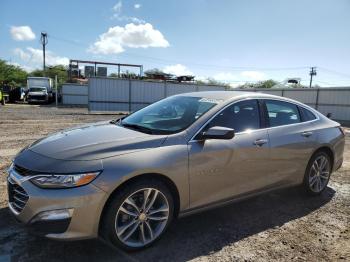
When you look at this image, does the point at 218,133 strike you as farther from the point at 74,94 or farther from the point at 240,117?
the point at 74,94

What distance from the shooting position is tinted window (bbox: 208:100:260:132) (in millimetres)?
3984

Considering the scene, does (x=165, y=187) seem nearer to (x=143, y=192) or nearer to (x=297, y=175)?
(x=143, y=192)

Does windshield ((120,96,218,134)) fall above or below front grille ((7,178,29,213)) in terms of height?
above

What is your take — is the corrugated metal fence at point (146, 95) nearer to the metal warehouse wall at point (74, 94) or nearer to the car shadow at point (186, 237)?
the metal warehouse wall at point (74, 94)

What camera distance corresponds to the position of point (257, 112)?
440 cm

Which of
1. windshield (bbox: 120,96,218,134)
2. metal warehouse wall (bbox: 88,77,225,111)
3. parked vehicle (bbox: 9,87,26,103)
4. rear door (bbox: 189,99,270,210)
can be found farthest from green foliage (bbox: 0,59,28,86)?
rear door (bbox: 189,99,270,210)

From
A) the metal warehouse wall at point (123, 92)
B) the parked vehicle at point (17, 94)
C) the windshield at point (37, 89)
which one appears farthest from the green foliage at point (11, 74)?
the metal warehouse wall at point (123, 92)

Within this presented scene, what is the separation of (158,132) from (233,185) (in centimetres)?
109

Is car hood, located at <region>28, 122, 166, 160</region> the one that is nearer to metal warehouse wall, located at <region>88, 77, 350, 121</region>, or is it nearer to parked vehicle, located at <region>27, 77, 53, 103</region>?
metal warehouse wall, located at <region>88, 77, 350, 121</region>

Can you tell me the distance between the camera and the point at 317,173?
5125 mm

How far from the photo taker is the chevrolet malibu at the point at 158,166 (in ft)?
9.60

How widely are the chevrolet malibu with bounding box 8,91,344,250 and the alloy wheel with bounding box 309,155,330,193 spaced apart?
0.36ft

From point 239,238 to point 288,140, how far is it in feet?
5.02

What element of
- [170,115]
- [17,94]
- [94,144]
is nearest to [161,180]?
[94,144]
